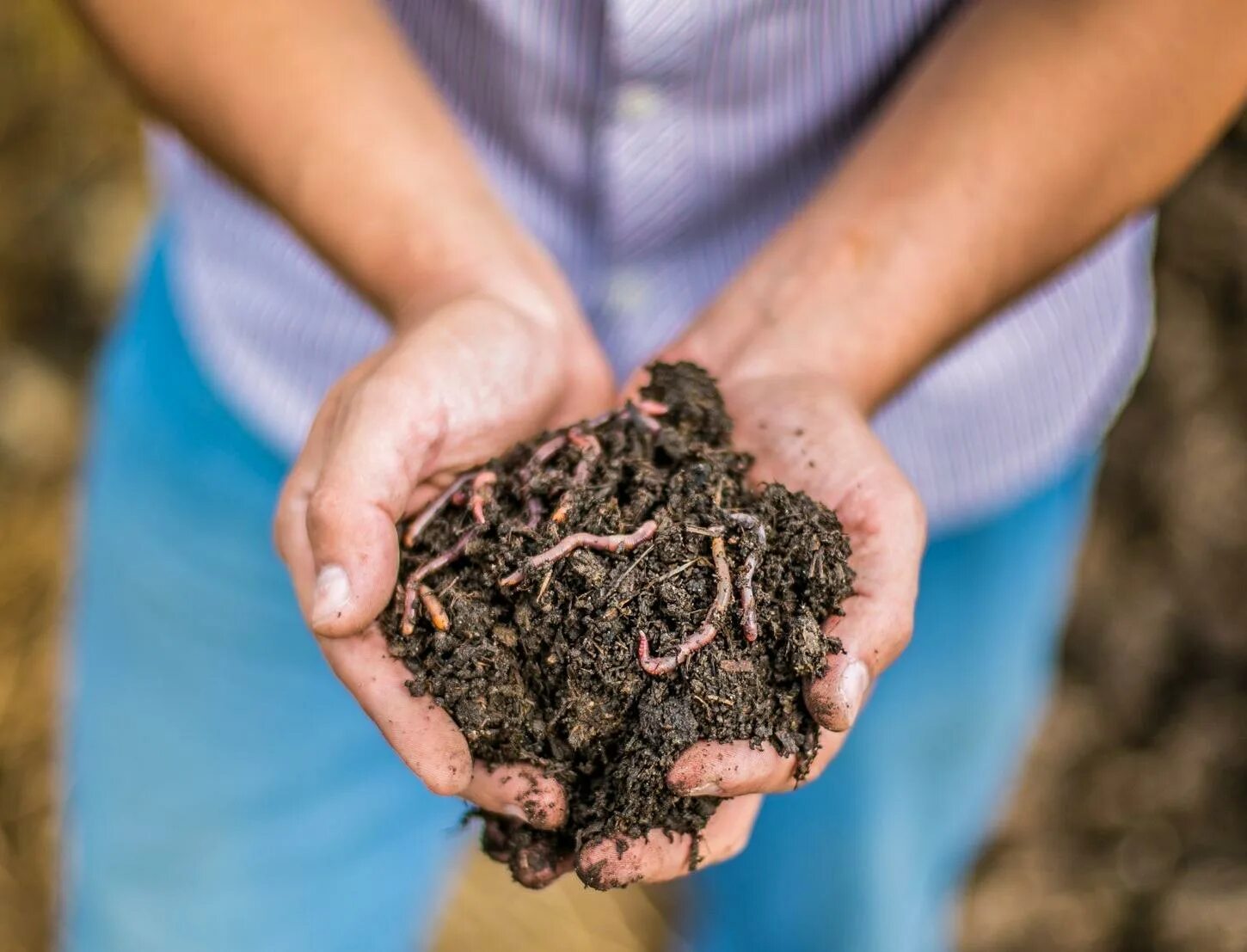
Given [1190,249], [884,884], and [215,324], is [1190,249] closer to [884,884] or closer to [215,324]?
[884,884]

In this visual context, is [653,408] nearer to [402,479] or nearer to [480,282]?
[480,282]

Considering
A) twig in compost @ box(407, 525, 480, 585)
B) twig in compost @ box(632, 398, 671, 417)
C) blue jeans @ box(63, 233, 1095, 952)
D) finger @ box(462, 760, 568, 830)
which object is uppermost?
twig in compost @ box(407, 525, 480, 585)

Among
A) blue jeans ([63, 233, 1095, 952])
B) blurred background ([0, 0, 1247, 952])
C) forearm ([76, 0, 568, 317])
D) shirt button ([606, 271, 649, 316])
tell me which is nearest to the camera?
forearm ([76, 0, 568, 317])

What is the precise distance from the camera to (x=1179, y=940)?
13.7 feet

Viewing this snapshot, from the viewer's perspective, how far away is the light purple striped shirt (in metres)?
2.28

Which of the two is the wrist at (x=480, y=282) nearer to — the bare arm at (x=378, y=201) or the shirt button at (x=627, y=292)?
the bare arm at (x=378, y=201)

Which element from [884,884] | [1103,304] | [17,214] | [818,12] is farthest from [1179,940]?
[17,214]

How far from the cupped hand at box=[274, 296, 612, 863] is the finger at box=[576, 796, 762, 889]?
10 cm

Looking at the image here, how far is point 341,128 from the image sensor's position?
2.17 metres

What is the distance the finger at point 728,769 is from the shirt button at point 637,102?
4.01 feet

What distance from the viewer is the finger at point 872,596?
1.72m

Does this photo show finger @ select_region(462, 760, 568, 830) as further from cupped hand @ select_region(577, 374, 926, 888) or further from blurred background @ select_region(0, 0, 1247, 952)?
blurred background @ select_region(0, 0, 1247, 952)

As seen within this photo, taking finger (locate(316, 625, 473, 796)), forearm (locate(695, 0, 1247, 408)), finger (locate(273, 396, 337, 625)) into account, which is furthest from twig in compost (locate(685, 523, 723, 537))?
finger (locate(273, 396, 337, 625))

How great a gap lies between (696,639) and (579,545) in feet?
0.83
